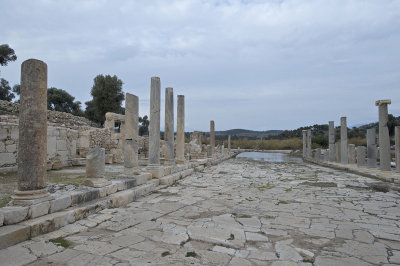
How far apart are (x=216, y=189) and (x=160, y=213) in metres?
3.17

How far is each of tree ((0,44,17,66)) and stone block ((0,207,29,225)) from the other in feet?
87.0

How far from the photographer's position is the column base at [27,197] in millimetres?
4211

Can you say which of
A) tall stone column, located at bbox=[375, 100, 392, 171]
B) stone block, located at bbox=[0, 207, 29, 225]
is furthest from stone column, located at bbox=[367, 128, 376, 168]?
stone block, located at bbox=[0, 207, 29, 225]

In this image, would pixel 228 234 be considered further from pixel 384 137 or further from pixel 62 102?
pixel 62 102

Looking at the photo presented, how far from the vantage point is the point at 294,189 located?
8.52 metres

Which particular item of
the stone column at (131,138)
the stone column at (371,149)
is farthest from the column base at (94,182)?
the stone column at (371,149)

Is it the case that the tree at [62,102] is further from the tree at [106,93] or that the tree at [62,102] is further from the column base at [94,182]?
the column base at [94,182]

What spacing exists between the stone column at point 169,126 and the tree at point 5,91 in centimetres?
3321

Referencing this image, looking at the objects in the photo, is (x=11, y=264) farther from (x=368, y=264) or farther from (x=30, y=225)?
(x=368, y=264)

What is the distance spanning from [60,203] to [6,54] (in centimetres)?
2645

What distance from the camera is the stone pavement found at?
3.31m

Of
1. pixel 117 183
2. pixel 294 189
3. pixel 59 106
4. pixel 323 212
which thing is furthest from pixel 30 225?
pixel 59 106

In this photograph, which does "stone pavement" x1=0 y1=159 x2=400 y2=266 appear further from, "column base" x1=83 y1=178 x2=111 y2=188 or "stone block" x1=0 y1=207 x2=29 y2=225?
"column base" x1=83 y1=178 x2=111 y2=188

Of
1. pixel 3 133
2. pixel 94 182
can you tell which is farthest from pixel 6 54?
pixel 94 182
